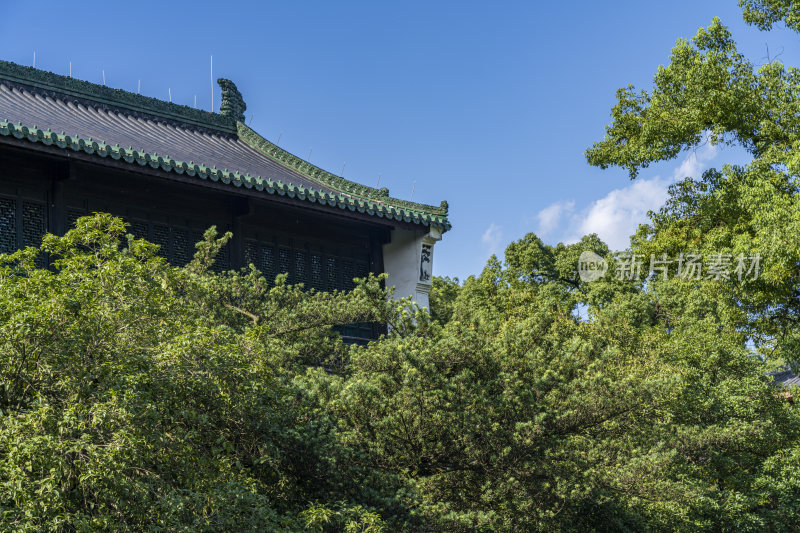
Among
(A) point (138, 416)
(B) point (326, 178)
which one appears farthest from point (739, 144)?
(A) point (138, 416)

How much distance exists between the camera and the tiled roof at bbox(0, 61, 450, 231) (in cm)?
1064

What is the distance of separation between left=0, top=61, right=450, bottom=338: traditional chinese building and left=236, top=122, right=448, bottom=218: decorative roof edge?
2 centimetres

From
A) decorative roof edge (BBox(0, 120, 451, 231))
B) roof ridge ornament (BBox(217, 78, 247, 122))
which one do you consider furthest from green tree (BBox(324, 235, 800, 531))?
roof ridge ornament (BBox(217, 78, 247, 122))

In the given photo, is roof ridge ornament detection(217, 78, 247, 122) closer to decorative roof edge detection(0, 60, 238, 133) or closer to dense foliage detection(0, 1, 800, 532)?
decorative roof edge detection(0, 60, 238, 133)

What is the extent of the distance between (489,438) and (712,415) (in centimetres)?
663

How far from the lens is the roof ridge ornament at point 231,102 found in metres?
15.8

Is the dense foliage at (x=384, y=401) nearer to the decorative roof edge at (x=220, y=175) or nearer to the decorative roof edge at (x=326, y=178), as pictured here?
the decorative roof edge at (x=220, y=175)

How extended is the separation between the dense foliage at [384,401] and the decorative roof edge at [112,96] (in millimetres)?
5399

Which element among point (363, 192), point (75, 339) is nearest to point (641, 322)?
point (363, 192)

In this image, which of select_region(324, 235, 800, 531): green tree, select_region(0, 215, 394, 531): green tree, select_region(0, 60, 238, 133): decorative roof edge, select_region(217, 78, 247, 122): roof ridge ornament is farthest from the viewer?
select_region(217, 78, 247, 122): roof ridge ornament

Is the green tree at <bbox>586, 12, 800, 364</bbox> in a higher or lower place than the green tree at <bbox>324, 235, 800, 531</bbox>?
higher

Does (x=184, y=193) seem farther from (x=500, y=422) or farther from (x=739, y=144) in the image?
(x=739, y=144)

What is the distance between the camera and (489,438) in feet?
23.1

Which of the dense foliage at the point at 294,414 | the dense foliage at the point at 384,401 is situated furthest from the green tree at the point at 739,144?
the dense foliage at the point at 294,414
